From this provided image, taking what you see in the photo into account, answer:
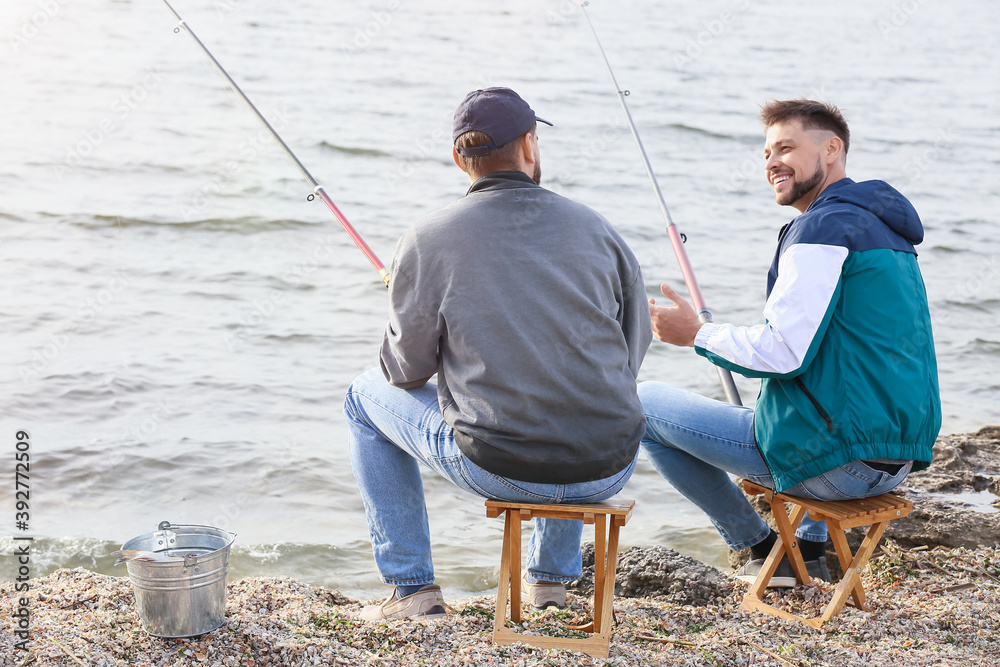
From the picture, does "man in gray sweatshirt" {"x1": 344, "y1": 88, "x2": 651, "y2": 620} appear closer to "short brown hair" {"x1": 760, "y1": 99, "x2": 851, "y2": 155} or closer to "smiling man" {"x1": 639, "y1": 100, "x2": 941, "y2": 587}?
"smiling man" {"x1": 639, "y1": 100, "x2": 941, "y2": 587}

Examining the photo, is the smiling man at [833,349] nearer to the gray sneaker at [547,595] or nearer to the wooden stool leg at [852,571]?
the wooden stool leg at [852,571]

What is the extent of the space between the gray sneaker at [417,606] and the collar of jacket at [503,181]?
1046 mm

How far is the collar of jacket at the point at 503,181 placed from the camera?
2.18 metres

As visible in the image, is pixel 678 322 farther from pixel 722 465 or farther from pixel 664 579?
pixel 664 579

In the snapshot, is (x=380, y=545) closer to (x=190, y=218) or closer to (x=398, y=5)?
(x=190, y=218)

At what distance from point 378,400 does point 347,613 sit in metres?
0.60

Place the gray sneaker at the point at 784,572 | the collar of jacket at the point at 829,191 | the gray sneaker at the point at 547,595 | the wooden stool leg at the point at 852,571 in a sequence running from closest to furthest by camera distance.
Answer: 1. the collar of jacket at the point at 829,191
2. the wooden stool leg at the point at 852,571
3. the gray sneaker at the point at 547,595
4. the gray sneaker at the point at 784,572

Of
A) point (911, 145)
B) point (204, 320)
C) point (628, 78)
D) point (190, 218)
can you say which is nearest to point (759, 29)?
point (628, 78)

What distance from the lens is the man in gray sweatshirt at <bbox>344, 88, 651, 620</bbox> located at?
→ 210 centimetres

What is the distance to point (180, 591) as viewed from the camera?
83.1 inches

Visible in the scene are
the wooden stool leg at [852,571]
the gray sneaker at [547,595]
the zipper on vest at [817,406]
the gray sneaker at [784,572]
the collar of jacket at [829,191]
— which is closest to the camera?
the zipper on vest at [817,406]

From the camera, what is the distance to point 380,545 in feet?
8.27

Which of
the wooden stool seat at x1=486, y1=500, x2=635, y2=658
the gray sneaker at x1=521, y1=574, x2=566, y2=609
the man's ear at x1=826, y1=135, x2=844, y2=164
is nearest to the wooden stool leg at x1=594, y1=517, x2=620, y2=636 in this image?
the wooden stool seat at x1=486, y1=500, x2=635, y2=658

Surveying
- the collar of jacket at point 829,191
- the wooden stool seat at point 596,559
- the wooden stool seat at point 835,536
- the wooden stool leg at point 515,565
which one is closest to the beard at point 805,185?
the collar of jacket at point 829,191
